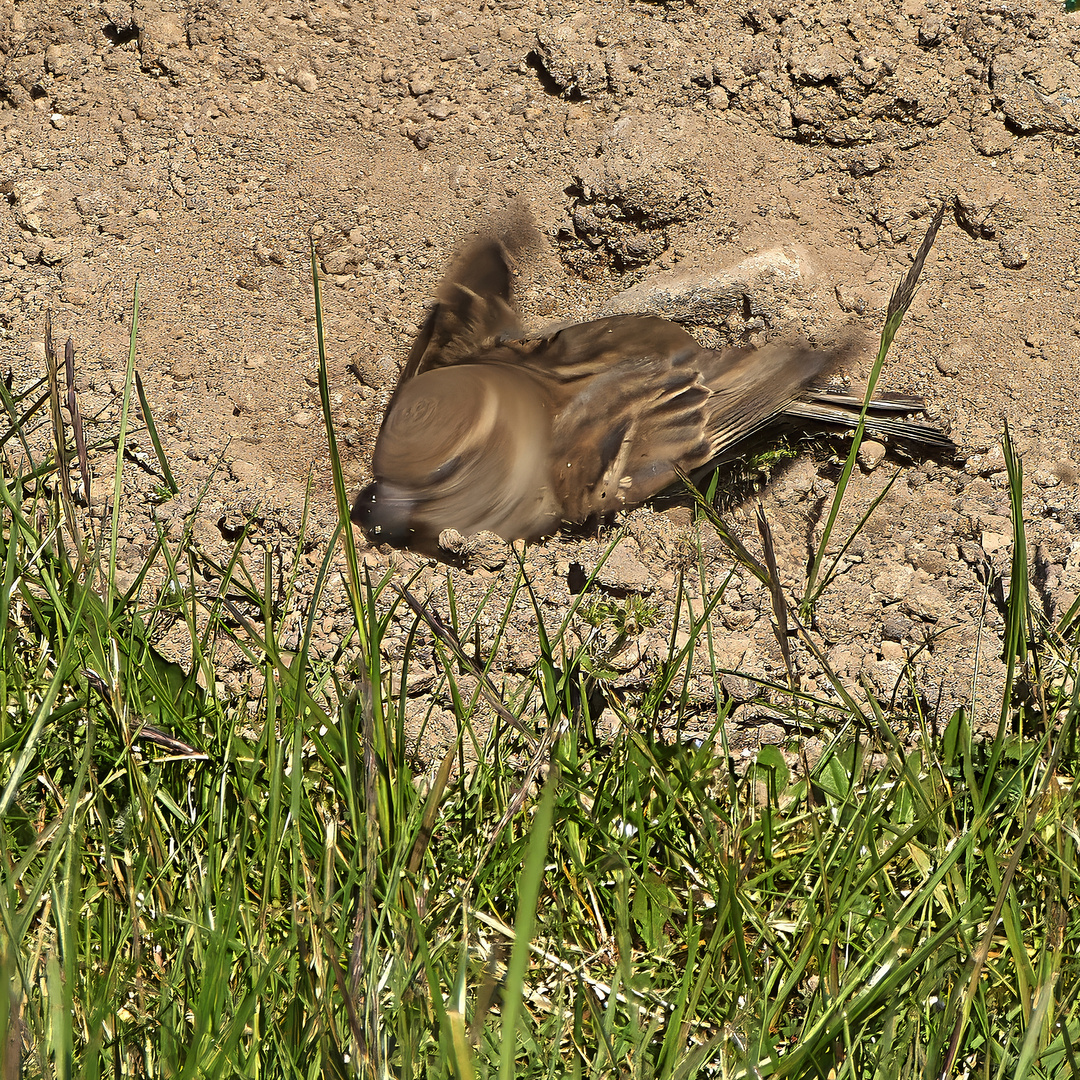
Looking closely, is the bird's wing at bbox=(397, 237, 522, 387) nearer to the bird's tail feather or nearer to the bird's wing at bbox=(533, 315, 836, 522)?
the bird's wing at bbox=(533, 315, 836, 522)

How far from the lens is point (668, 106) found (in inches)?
104

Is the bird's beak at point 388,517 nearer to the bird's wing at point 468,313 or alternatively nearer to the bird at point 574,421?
the bird at point 574,421

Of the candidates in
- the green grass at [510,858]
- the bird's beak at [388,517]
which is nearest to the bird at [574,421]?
the bird's beak at [388,517]

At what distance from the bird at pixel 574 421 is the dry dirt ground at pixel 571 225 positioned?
0.31ft

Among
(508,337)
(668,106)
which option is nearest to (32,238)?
(508,337)

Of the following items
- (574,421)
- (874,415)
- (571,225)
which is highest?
(571,225)

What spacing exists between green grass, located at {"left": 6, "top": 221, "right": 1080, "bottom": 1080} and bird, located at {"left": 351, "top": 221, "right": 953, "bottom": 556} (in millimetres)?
241

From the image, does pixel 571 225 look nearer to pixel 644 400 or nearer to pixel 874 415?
pixel 644 400

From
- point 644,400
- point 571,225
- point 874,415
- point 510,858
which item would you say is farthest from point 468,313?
point 510,858

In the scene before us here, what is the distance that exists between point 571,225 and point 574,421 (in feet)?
2.30

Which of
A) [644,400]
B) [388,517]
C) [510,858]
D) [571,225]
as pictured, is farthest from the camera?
[571,225]

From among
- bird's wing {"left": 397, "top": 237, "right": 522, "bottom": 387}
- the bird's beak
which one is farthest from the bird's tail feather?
the bird's beak

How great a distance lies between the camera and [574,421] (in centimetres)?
221

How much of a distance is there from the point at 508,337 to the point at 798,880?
1511 mm
